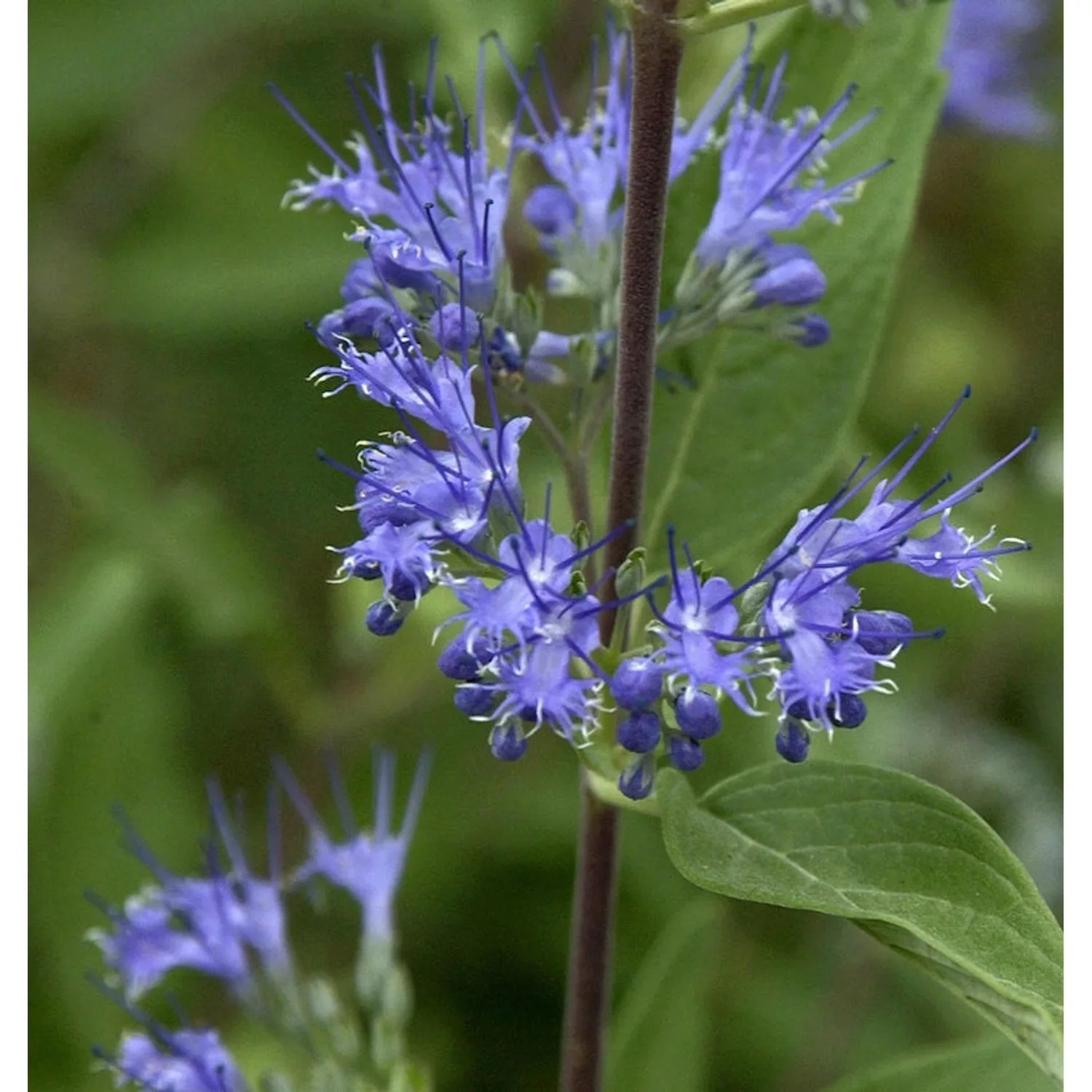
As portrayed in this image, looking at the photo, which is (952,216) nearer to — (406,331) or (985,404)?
(985,404)

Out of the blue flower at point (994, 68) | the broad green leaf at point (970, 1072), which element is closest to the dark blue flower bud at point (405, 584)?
the broad green leaf at point (970, 1072)

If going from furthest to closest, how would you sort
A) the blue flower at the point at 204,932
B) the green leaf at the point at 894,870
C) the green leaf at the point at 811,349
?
1. the blue flower at the point at 204,932
2. the green leaf at the point at 811,349
3. the green leaf at the point at 894,870

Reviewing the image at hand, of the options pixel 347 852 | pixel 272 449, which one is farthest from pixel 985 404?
pixel 347 852

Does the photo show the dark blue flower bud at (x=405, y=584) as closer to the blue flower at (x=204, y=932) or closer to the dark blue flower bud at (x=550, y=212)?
the dark blue flower bud at (x=550, y=212)

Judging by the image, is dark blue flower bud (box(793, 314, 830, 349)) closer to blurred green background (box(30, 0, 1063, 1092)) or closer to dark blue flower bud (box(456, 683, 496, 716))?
dark blue flower bud (box(456, 683, 496, 716))

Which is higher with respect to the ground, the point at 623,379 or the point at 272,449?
the point at 272,449
